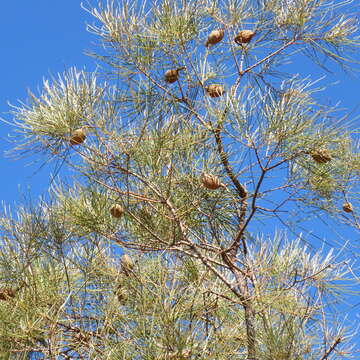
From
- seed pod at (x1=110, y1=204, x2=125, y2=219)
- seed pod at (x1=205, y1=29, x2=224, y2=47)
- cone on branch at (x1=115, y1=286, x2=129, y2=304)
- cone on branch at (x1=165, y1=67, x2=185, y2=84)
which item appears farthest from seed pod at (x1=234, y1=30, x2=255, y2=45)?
cone on branch at (x1=115, y1=286, x2=129, y2=304)

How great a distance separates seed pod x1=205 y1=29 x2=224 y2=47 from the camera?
154 centimetres

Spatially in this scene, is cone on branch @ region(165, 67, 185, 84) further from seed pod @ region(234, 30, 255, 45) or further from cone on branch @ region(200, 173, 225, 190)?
cone on branch @ region(200, 173, 225, 190)

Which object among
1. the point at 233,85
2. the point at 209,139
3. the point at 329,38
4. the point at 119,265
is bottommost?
the point at 119,265

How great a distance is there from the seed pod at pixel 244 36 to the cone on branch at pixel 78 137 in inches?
15.6

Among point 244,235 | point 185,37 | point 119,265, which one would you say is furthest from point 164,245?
point 185,37

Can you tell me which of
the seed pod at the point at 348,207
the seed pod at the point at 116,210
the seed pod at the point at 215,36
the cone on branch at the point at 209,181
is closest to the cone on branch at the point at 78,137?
the seed pod at the point at 116,210

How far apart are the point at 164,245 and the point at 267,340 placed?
1.03 ft

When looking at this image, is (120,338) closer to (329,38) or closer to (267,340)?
(267,340)

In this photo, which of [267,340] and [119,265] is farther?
[119,265]

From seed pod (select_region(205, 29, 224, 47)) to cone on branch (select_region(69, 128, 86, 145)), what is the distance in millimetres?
351

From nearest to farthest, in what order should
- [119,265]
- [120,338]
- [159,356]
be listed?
[159,356], [120,338], [119,265]

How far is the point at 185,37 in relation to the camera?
1.56 m

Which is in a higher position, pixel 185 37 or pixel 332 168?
pixel 185 37

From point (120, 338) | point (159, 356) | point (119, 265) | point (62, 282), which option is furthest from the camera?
point (62, 282)
